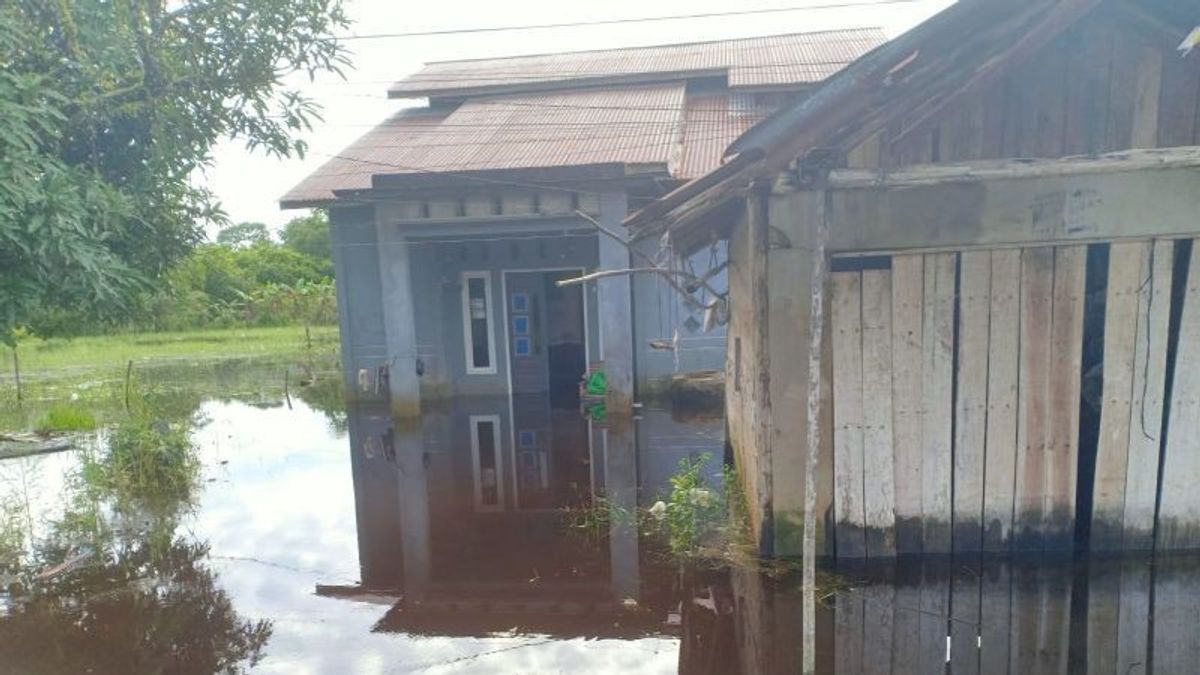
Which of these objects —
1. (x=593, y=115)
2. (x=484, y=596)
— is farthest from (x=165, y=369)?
(x=484, y=596)

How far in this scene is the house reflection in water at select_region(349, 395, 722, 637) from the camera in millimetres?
4988

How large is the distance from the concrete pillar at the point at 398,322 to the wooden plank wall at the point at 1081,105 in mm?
7950

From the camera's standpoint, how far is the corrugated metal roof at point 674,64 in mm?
14391

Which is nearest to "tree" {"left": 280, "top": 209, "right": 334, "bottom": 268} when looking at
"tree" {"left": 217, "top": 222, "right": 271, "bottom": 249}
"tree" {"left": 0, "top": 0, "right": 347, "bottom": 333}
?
"tree" {"left": 217, "top": 222, "right": 271, "bottom": 249}

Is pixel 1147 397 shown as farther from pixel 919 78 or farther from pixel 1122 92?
pixel 919 78

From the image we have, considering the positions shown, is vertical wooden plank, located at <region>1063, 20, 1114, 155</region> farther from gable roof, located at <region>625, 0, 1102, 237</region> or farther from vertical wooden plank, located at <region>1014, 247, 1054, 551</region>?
vertical wooden plank, located at <region>1014, 247, 1054, 551</region>

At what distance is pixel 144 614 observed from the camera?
5.04 meters

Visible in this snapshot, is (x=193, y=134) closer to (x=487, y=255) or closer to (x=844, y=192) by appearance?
(x=844, y=192)

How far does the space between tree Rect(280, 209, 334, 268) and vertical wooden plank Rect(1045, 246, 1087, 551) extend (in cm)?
3582

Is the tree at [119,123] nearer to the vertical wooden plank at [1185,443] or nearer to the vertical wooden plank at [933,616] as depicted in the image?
the vertical wooden plank at [933,616]

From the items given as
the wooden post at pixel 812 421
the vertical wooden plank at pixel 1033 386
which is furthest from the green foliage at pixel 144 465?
the vertical wooden plank at pixel 1033 386

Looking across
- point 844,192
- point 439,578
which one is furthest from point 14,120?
point 844,192

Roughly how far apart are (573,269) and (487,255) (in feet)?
4.99

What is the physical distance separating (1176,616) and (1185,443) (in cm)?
117
